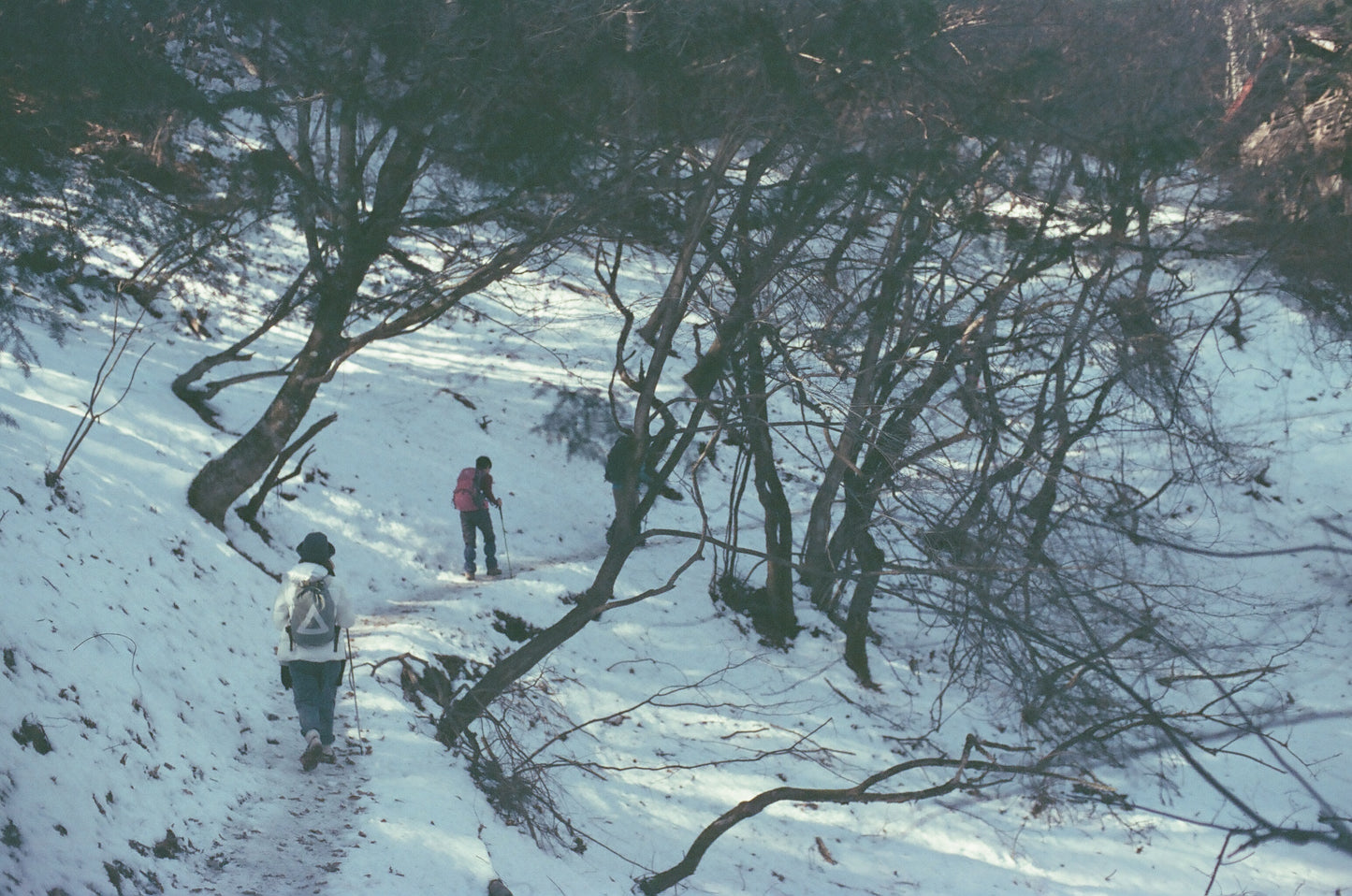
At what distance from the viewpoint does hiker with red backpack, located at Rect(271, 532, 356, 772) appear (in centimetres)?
659

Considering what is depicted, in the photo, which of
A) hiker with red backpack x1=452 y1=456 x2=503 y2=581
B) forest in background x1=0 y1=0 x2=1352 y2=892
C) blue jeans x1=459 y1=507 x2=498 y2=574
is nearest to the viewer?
forest in background x1=0 y1=0 x2=1352 y2=892

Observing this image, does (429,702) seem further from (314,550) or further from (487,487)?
(487,487)

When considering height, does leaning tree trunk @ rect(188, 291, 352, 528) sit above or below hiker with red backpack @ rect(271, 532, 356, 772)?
above

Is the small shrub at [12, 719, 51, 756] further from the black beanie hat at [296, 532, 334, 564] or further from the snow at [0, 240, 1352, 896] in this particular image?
the black beanie hat at [296, 532, 334, 564]

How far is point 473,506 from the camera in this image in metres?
11.8

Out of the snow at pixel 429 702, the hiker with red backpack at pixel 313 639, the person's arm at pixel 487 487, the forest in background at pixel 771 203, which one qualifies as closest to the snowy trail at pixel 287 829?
the snow at pixel 429 702

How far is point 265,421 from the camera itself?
10117 millimetres

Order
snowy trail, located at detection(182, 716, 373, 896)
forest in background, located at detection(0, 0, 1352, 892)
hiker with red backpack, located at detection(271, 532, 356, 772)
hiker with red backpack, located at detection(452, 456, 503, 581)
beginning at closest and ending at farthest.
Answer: snowy trail, located at detection(182, 716, 373, 896) → hiker with red backpack, located at detection(271, 532, 356, 772) → forest in background, located at detection(0, 0, 1352, 892) → hiker with red backpack, located at detection(452, 456, 503, 581)

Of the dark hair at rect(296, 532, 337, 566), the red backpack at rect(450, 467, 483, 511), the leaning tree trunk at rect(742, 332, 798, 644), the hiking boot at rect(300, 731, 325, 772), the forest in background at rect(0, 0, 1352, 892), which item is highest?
the forest in background at rect(0, 0, 1352, 892)

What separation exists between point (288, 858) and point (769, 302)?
5.58 m

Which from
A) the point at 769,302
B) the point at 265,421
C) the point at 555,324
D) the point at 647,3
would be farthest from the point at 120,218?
the point at 555,324

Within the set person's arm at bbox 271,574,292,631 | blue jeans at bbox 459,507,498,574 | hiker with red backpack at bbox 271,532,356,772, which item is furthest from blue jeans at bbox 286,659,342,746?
blue jeans at bbox 459,507,498,574

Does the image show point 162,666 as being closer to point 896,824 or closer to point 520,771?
point 520,771

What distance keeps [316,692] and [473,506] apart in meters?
5.10
